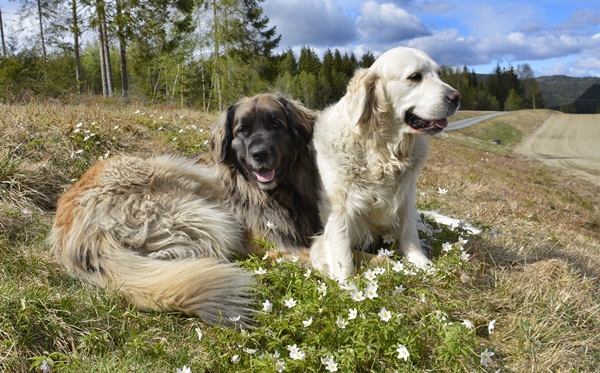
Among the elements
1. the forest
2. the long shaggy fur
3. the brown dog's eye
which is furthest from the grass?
the forest

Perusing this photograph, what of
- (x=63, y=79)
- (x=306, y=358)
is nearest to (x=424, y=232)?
(x=306, y=358)

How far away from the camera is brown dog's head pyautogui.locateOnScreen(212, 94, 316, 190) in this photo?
11.9 ft

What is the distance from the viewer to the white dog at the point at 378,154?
320cm

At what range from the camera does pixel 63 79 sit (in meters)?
22.4

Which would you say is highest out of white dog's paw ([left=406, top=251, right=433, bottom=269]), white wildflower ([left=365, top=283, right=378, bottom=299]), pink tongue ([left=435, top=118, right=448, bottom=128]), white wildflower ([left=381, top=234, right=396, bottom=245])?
pink tongue ([left=435, top=118, right=448, bottom=128])

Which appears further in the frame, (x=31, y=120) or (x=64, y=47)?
(x=64, y=47)

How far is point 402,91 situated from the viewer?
3.23 m

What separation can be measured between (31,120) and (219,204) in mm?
3274

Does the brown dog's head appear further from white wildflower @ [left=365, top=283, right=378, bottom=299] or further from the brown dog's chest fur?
white wildflower @ [left=365, top=283, right=378, bottom=299]

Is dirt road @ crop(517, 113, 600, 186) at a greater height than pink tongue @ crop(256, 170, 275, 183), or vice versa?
pink tongue @ crop(256, 170, 275, 183)

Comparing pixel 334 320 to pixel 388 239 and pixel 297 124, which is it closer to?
pixel 388 239

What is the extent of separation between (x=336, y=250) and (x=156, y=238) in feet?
4.55

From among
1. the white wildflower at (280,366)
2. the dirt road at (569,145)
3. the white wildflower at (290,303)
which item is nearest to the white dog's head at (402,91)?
the white wildflower at (290,303)

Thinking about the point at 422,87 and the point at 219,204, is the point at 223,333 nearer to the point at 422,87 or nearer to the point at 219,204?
the point at 219,204
